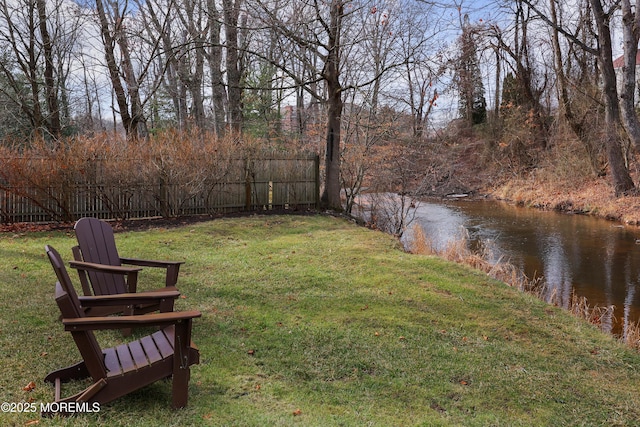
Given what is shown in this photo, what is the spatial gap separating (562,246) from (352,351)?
9528 mm

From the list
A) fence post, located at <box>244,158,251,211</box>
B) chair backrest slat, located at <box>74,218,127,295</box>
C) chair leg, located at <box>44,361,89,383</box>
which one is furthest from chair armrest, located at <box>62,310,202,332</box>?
fence post, located at <box>244,158,251,211</box>

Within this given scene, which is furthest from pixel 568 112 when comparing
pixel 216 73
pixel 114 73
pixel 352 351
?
pixel 352 351

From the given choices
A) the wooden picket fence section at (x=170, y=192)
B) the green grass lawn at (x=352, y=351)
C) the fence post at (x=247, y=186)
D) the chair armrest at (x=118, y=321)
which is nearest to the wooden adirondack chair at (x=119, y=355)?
the chair armrest at (x=118, y=321)

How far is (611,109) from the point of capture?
617 inches

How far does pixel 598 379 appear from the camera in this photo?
4.03m

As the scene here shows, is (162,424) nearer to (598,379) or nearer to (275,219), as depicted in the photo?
(598,379)

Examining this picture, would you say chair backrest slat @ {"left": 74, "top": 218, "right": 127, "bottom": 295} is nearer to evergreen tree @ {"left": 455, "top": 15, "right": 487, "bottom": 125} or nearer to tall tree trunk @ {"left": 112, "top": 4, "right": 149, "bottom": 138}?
evergreen tree @ {"left": 455, "top": 15, "right": 487, "bottom": 125}

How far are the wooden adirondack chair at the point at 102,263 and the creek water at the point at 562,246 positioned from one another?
5913 millimetres

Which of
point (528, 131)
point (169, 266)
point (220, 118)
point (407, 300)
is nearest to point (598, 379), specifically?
point (407, 300)

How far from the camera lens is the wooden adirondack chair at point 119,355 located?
2.57 metres

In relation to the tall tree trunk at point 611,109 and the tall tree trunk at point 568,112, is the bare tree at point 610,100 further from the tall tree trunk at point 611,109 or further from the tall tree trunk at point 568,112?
the tall tree trunk at point 568,112

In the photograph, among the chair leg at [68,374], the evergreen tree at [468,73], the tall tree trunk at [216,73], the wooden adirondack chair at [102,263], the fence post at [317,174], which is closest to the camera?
the chair leg at [68,374]

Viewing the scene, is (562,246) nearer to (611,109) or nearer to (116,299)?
(611,109)

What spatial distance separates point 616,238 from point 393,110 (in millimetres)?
7172
